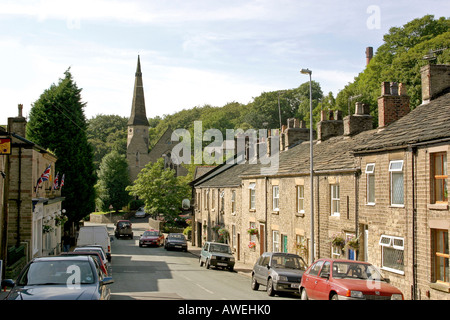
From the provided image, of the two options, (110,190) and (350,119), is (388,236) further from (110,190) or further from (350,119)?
(110,190)

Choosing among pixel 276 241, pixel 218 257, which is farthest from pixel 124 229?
pixel 276 241

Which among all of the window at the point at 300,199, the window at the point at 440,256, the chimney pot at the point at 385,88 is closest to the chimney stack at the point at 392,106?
the chimney pot at the point at 385,88

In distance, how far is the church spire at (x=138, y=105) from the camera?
109625 millimetres

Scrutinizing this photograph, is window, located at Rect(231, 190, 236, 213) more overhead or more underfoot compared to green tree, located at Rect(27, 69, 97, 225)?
more underfoot

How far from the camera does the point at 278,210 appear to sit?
30984 mm

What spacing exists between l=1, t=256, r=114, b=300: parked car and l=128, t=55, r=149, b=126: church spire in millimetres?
99598

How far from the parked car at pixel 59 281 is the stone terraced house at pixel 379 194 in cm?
1032

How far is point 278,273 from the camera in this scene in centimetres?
1919

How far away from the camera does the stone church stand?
338 ft

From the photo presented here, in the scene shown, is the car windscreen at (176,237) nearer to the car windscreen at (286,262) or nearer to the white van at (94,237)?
the white van at (94,237)

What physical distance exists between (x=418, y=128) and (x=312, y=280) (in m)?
7.05

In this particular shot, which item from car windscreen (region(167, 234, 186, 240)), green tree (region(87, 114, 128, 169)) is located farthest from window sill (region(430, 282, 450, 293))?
green tree (region(87, 114, 128, 169))

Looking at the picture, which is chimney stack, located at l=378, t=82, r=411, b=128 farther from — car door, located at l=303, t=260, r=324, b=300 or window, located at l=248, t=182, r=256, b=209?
window, located at l=248, t=182, r=256, b=209

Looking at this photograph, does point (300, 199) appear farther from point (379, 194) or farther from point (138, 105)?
point (138, 105)
